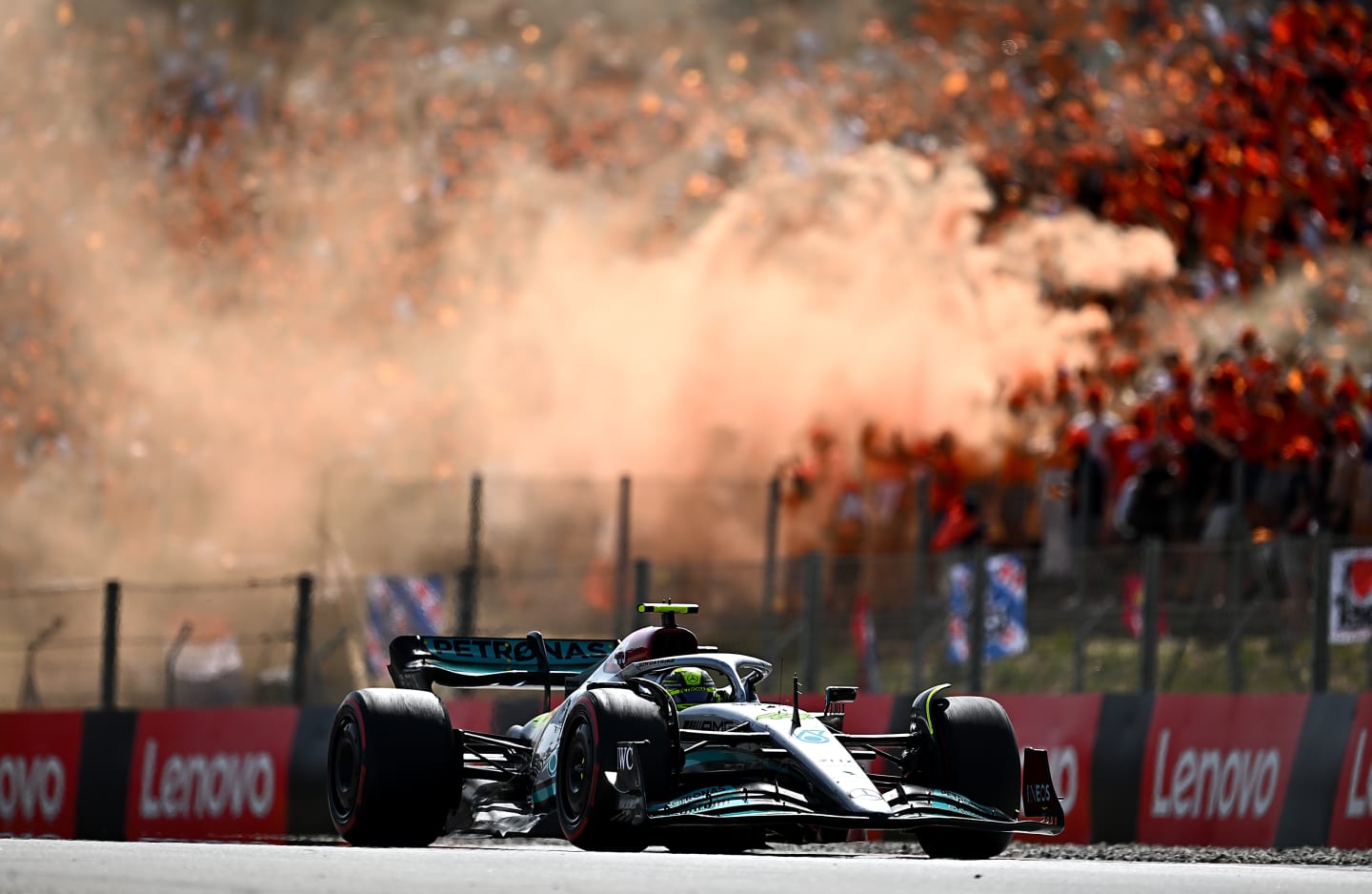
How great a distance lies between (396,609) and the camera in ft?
64.5

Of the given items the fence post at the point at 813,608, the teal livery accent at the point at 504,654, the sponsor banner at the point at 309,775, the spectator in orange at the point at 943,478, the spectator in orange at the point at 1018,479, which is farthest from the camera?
the spectator in orange at the point at 943,478

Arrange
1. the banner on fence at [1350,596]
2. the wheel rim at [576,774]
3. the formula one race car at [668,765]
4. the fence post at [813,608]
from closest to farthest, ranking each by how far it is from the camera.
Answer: the formula one race car at [668,765], the wheel rim at [576,774], the banner on fence at [1350,596], the fence post at [813,608]

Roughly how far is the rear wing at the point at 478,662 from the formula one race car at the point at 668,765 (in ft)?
0.04

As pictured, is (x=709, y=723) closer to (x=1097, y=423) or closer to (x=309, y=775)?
(x=309, y=775)

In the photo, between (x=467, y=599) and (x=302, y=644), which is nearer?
(x=467, y=599)

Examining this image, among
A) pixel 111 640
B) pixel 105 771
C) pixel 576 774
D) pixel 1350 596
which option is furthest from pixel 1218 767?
pixel 111 640

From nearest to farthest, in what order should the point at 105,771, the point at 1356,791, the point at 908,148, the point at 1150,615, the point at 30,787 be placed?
the point at 1356,791 < the point at 1150,615 < the point at 105,771 < the point at 30,787 < the point at 908,148

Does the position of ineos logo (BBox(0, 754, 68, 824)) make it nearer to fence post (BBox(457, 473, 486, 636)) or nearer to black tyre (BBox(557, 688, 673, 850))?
fence post (BBox(457, 473, 486, 636))

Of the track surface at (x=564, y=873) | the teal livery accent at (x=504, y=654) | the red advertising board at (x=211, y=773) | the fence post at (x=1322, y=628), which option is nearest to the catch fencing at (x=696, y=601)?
the fence post at (x=1322, y=628)

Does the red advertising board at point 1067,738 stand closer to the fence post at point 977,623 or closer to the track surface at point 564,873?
the fence post at point 977,623

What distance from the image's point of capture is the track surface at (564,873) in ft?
31.4

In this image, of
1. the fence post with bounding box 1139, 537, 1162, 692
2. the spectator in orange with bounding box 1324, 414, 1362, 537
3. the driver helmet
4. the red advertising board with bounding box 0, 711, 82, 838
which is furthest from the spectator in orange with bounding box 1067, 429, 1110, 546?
the red advertising board with bounding box 0, 711, 82, 838

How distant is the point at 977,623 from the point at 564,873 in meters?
7.31

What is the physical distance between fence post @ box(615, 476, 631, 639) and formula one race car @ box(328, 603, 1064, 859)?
4347 mm
